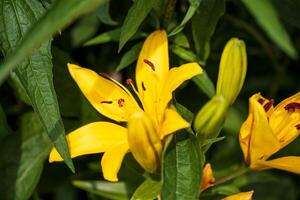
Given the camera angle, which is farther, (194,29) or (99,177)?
(99,177)

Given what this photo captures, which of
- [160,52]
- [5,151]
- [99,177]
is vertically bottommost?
[99,177]

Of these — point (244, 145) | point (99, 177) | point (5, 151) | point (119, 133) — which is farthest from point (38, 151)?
point (244, 145)

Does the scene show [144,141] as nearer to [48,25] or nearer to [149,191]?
[149,191]

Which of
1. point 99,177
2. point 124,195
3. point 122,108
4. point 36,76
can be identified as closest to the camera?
point 36,76

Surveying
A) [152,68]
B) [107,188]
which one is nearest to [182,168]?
[152,68]

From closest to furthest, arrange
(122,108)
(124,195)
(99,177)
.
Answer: (122,108) < (124,195) < (99,177)

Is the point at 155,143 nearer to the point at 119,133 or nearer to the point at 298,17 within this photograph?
the point at 119,133

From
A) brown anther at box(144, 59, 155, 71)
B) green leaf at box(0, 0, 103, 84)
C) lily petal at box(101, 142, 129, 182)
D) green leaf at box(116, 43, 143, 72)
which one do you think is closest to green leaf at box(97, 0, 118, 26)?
green leaf at box(116, 43, 143, 72)

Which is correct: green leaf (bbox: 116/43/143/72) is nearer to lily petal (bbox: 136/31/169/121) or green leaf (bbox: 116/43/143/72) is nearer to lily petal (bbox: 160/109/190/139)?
lily petal (bbox: 136/31/169/121)
